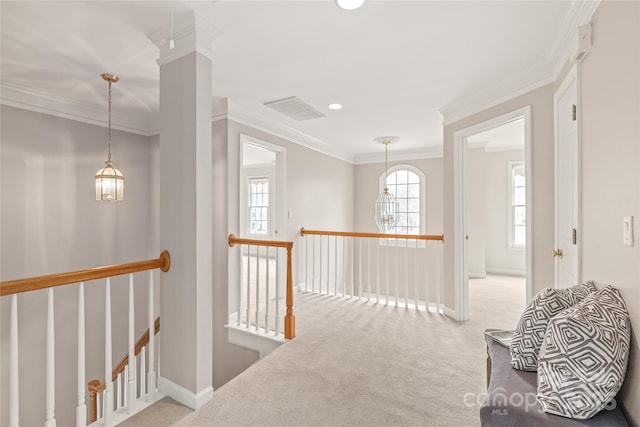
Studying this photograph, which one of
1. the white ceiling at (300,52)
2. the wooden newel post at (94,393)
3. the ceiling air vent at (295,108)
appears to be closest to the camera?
the white ceiling at (300,52)

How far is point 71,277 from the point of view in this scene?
5.31 ft

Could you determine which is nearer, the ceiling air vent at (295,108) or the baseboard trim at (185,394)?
the baseboard trim at (185,394)

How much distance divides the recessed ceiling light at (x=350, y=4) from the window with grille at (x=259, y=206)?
20.4ft

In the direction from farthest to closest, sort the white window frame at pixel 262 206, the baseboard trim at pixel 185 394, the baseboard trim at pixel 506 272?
the white window frame at pixel 262 206
the baseboard trim at pixel 506 272
the baseboard trim at pixel 185 394

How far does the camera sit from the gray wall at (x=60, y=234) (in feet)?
9.41

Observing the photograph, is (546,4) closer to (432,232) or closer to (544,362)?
(544,362)

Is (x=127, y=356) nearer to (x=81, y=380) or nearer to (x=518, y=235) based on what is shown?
(x=81, y=380)

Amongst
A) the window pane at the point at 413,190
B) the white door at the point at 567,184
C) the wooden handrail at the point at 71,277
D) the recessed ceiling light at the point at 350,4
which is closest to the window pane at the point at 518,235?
the window pane at the point at 413,190

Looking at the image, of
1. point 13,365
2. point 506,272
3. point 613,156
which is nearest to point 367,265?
point 506,272

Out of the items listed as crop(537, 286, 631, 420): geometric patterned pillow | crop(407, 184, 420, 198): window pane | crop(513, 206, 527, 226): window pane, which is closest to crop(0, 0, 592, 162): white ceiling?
crop(537, 286, 631, 420): geometric patterned pillow

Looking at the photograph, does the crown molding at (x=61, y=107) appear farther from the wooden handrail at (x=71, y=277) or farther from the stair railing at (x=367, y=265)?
the stair railing at (x=367, y=265)

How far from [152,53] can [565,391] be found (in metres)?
3.12

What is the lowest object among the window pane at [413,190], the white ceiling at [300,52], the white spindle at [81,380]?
the white spindle at [81,380]

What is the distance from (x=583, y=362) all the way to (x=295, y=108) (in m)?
3.21
